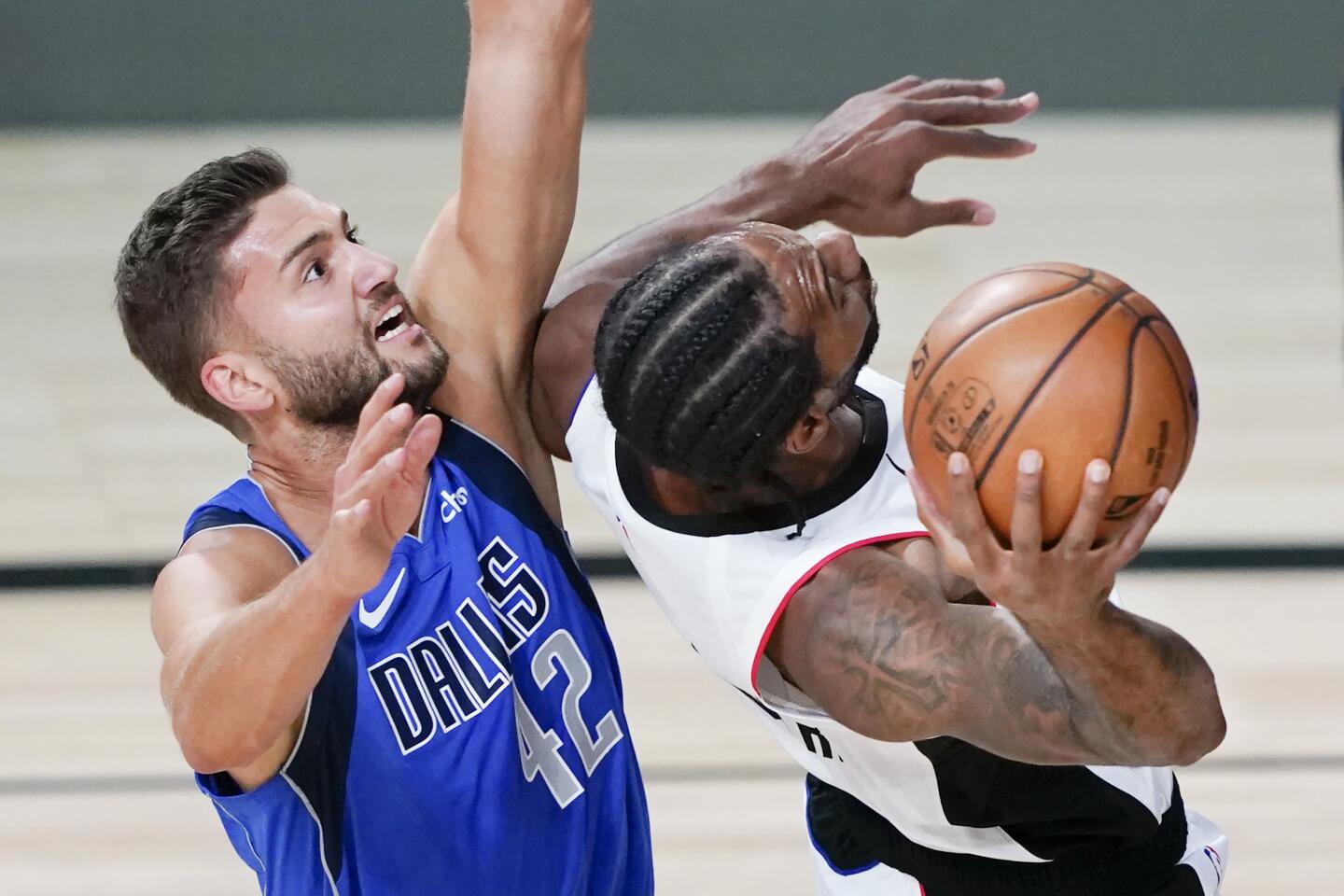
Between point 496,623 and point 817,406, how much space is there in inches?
28.2

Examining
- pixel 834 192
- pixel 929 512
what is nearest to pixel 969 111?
pixel 834 192

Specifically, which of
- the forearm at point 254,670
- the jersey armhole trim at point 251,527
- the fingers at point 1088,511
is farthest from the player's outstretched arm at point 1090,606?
the jersey armhole trim at point 251,527

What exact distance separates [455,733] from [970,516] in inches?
43.0

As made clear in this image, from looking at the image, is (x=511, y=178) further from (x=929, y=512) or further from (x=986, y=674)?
(x=986, y=674)

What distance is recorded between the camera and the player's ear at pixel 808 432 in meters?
2.20

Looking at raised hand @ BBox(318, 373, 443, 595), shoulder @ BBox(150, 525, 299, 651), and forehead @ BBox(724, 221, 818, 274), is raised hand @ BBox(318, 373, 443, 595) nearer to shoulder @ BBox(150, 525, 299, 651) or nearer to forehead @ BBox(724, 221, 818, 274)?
shoulder @ BBox(150, 525, 299, 651)

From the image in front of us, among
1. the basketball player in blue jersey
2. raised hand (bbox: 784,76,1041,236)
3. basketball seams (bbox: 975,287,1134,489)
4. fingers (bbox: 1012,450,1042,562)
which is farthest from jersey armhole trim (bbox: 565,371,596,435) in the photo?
fingers (bbox: 1012,450,1042,562)

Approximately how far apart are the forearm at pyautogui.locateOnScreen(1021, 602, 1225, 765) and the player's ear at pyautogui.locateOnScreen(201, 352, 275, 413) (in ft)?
4.26

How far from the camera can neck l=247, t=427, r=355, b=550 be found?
261 centimetres

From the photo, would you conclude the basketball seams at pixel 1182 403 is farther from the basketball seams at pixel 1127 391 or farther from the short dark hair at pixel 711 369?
the short dark hair at pixel 711 369

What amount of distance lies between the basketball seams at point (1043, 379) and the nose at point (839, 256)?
39 centimetres

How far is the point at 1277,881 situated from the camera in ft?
12.4

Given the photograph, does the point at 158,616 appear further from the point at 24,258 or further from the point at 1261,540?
the point at 24,258

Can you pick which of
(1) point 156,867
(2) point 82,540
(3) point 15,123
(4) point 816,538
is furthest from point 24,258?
(4) point 816,538
